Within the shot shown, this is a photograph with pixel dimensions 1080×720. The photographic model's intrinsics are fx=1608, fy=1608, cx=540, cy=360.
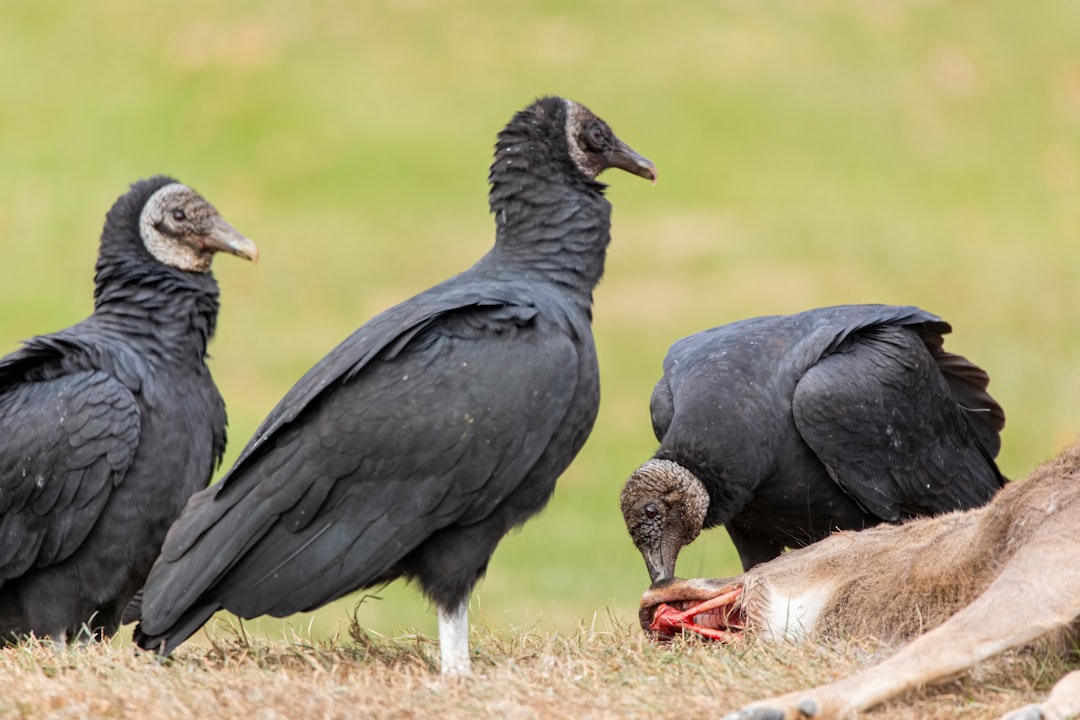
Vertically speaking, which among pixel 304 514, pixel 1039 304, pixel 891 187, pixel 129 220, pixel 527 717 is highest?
pixel 891 187

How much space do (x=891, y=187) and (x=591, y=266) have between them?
16.5 metres

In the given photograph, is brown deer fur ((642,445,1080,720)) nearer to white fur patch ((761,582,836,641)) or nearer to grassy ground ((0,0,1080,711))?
white fur patch ((761,582,836,641))

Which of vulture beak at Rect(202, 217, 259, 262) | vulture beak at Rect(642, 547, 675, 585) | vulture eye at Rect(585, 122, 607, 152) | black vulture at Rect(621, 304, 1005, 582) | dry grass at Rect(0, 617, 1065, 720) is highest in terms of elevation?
vulture eye at Rect(585, 122, 607, 152)

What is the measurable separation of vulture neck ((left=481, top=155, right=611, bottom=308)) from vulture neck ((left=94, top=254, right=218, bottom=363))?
140 cm

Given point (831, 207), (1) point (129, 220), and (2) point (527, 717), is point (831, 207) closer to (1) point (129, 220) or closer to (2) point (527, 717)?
(1) point (129, 220)

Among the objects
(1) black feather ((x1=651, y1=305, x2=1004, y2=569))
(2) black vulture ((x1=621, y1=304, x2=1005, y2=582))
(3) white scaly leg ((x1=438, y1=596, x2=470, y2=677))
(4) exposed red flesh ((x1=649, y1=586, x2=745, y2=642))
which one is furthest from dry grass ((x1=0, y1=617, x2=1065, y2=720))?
(1) black feather ((x1=651, y1=305, x2=1004, y2=569))

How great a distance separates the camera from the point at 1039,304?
1856 cm

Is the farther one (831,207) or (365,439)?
(831,207)

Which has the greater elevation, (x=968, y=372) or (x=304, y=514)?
(x=968, y=372)

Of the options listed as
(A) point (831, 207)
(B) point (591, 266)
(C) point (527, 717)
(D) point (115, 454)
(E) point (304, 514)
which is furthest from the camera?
(A) point (831, 207)

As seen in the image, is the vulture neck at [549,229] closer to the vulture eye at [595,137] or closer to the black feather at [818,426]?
the vulture eye at [595,137]

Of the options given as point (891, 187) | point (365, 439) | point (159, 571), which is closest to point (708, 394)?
point (365, 439)

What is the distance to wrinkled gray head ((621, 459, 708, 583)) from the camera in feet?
18.0

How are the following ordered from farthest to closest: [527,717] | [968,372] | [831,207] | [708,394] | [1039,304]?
1. [831,207]
2. [1039,304]
3. [968,372]
4. [708,394]
5. [527,717]
